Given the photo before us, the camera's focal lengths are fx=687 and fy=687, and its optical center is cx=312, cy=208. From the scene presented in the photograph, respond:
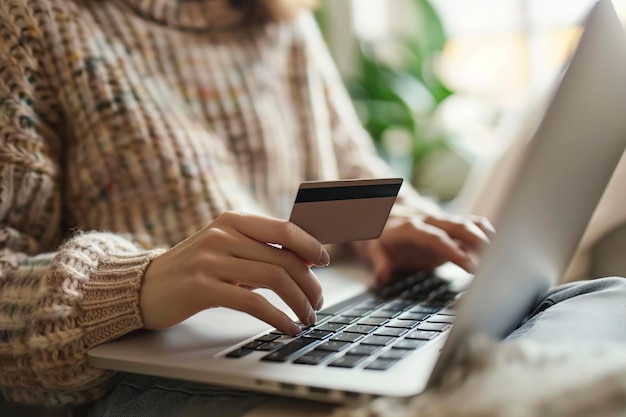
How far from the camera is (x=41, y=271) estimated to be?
2.07 feet

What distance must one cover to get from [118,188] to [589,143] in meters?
0.52

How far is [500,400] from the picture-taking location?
35cm

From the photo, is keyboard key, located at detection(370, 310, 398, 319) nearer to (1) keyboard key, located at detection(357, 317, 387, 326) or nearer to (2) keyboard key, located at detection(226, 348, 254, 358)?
(1) keyboard key, located at detection(357, 317, 387, 326)

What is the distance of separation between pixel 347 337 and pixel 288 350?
0.05 m

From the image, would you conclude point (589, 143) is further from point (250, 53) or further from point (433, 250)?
point (250, 53)

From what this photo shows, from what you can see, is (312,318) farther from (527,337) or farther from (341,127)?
(341,127)

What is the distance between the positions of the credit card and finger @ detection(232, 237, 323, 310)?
25mm

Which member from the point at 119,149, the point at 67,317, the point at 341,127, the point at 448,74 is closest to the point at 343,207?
the point at 67,317

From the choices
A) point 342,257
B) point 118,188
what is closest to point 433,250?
point 342,257

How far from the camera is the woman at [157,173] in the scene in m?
0.55

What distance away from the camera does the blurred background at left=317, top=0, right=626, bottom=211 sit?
1.74 meters

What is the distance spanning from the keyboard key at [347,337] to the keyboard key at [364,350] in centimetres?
2

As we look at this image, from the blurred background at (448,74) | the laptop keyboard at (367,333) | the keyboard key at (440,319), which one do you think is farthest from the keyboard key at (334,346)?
the blurred background at (448,74)

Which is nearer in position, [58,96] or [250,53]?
[58,96]
